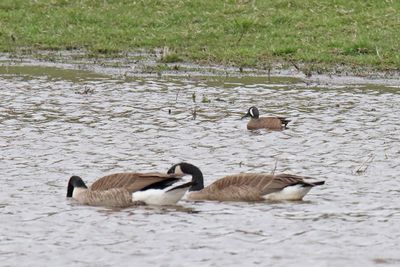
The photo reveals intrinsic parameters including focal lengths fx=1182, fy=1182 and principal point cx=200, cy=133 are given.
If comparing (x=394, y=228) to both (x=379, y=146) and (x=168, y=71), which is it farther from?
(x=168, y=71)

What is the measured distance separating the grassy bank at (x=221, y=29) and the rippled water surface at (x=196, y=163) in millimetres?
2355

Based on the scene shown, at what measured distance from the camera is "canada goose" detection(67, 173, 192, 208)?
13.9 meters

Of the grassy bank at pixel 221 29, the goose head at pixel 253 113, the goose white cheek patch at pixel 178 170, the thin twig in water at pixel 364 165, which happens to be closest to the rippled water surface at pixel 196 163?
the thin twig in water at pixel 364 165

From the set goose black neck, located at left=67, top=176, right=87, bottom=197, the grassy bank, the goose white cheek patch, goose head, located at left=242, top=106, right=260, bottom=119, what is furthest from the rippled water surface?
the grassy bank

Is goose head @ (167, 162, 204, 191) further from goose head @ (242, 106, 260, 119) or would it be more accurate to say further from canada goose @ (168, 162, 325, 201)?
goose head @ (242, 106, 260, 119)

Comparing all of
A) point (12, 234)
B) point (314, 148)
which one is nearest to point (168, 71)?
point (314, 148)

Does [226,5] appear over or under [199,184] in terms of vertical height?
over

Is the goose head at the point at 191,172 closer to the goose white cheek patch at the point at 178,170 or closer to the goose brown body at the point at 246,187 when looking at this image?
the goose white cheek patch at the point at 178,170

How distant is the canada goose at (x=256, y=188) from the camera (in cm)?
1406

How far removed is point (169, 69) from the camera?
2577 centimetres

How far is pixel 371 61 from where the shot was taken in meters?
25.7

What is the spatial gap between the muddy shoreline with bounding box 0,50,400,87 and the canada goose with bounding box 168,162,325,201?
9.97 meters

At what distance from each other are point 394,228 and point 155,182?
9.93 feet

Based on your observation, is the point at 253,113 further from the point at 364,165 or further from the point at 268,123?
the point at 364,165
